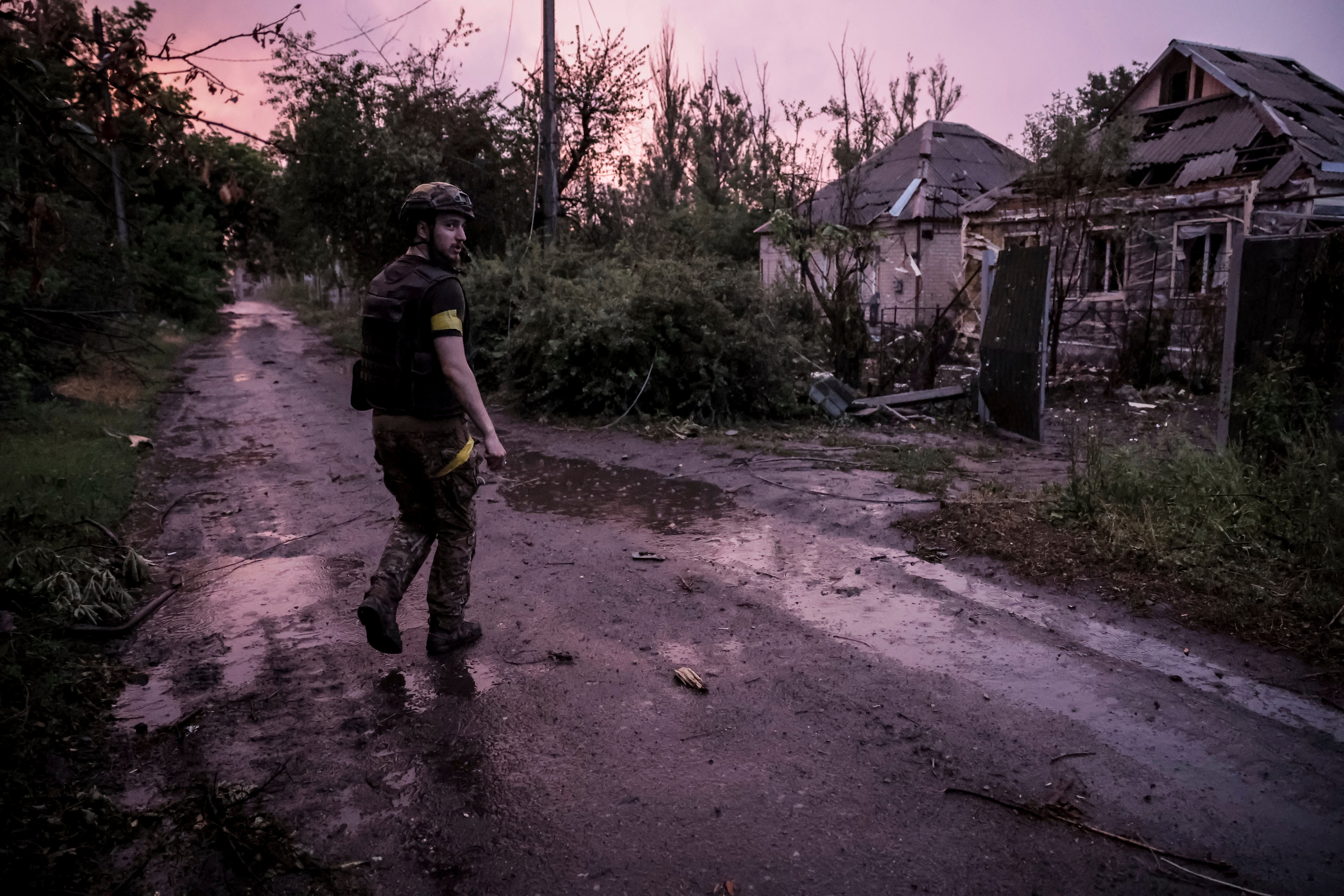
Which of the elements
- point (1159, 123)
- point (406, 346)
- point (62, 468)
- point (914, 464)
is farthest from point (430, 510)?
point (1159, 123)

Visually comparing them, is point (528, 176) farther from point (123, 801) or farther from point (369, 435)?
point (123, 801)

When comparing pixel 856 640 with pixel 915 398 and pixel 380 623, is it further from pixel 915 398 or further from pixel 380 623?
pixel 915 398

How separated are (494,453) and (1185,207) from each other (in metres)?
16.1

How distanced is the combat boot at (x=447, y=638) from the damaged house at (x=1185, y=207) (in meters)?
12.1

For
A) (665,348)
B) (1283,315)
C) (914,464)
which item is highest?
(1283,315)

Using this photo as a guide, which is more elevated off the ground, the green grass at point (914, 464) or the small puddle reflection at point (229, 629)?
the green grass at point (914, 464)

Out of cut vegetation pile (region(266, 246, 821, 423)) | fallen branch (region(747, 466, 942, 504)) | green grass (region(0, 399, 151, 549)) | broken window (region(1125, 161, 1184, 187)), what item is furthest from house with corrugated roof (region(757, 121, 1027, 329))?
green grass (region(0, 399, 151, 549))

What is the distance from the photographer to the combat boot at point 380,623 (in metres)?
3.69

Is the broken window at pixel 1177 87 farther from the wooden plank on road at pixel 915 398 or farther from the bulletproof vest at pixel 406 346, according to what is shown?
the bulletproof vest at pixel 406 346

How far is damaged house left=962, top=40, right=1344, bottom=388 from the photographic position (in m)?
14.1

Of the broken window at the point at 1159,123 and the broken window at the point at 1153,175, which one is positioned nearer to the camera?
the broken window at the point at 1153,175

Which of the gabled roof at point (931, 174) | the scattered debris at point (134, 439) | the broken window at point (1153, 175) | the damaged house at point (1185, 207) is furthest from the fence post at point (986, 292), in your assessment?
the gabled roof at point (931, 174)

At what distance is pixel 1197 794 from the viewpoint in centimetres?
295

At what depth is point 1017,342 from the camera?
9734 millimetres
